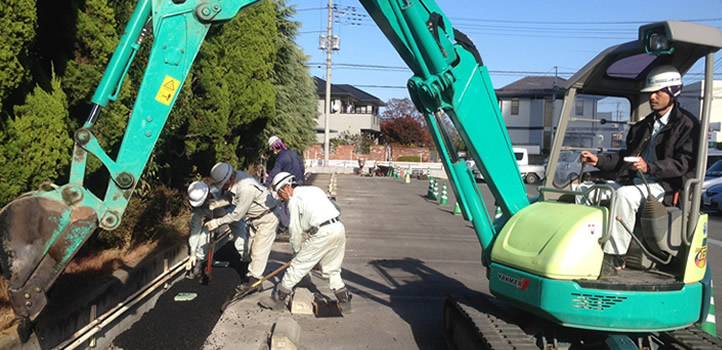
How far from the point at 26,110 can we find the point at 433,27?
11.8 ft

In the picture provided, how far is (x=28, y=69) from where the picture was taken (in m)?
4.69

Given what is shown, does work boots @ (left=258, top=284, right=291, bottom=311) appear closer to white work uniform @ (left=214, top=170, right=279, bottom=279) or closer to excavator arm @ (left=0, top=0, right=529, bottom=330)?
white work uniform @ (left=214, top=170, right=279, bottom=279)

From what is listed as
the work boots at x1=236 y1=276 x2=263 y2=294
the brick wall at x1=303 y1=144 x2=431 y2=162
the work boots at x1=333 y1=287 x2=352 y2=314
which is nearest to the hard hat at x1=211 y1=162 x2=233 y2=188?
the work boots at x1=236 y1=276 x2=263 y2=294

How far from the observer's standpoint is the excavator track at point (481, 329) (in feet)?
12.1

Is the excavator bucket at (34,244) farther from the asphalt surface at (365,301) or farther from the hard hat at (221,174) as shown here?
the hard hat at (221,174)

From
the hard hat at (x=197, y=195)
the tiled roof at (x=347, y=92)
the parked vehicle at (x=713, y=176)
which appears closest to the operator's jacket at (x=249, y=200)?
the hard hat at (x=197, y=195)

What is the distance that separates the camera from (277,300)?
6.03 meters

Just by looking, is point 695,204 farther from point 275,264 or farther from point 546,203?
point 275,264

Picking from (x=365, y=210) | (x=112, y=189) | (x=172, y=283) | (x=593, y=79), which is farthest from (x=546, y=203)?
(x=365, y=210)

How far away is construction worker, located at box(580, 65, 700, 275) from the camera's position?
3770mm

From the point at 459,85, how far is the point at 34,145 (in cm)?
371

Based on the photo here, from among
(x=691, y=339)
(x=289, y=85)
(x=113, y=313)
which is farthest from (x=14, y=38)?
(x=289, y=85)

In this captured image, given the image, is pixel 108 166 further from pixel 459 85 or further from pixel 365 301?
pixel 365 301

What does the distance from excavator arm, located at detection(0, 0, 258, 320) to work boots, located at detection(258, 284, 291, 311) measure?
2671 millimetres
